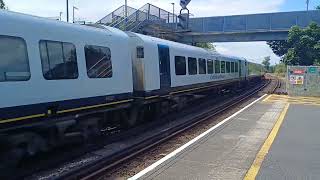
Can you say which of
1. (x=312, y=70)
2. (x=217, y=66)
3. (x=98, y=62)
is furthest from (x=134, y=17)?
(x=98, y=62)

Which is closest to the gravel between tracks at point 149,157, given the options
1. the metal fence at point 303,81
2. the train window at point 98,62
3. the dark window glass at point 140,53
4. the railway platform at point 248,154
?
the railway platform at point 248,154

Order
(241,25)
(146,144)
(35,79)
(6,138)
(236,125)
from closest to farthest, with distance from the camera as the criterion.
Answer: (6,138) → (35,79) → (146,144) → (236,125) → (241,25)

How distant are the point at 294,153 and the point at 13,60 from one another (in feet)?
20.3

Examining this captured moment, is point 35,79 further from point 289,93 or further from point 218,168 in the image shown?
point 289,93

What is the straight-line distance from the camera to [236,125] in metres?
15.3

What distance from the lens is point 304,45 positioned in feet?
168

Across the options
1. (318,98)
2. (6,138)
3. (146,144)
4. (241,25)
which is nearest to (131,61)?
(146,144)

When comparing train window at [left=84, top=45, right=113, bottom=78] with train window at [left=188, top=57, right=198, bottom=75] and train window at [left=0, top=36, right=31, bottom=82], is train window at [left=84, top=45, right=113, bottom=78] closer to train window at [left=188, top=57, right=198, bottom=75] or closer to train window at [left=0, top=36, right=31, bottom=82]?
train window at [left=0, top=36, right=31, bottom=82]

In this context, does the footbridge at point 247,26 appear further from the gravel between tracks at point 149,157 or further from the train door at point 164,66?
the gravel between tracks at point 149,157

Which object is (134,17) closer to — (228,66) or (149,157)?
(228,66)

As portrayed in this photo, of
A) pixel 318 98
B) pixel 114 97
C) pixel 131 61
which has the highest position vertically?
pixel 131 61

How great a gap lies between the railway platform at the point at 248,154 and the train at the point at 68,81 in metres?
2.24

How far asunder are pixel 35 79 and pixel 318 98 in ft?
75.1

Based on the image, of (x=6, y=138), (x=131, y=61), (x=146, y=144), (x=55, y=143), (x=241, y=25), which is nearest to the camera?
(x=6, y=138)
